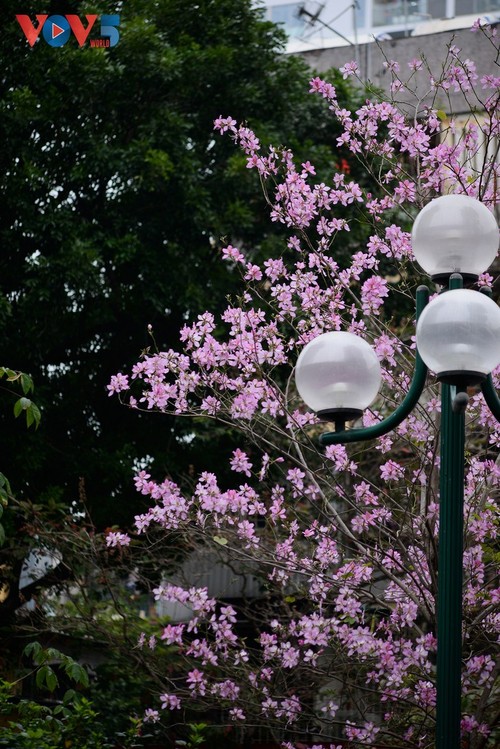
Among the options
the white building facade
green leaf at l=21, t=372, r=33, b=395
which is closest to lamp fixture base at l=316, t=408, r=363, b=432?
green leaf at l=21, t=372, r=33, b=395

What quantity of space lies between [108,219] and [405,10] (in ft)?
46.3

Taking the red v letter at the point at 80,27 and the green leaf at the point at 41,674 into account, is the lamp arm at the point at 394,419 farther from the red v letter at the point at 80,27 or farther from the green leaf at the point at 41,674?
the red v letter at the point at 80,27

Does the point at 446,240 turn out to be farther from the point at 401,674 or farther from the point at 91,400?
the point at 91,400

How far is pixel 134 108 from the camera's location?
12.4m

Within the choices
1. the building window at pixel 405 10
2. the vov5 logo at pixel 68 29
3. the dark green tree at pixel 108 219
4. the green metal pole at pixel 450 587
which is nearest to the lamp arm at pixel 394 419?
the green metal pole at pixel 450 587

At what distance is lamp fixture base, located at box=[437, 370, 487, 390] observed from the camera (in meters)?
3.20

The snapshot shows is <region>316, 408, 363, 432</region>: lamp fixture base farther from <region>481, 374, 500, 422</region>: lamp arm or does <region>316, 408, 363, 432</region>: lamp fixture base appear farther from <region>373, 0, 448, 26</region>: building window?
<region>373, 0, 448, 26</region>: building window

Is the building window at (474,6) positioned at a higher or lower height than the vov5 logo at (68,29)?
higher

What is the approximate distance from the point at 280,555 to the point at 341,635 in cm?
63

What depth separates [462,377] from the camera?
3.21m

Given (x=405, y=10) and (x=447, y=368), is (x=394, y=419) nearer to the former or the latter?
(x=447, y=368)

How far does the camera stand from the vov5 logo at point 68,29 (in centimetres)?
1197

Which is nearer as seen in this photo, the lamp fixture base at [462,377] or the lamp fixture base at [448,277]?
the lamp fixture base at [462,377]

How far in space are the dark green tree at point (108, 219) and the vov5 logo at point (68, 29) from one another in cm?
9
